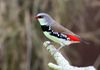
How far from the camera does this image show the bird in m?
1.13

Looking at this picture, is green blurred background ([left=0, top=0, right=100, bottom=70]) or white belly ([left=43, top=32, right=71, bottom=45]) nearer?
white belly ([left=43, top=32, right=71, bottom=45])

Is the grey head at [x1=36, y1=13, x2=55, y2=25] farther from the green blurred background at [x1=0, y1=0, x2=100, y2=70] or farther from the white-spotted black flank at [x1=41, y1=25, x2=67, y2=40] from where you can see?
the green blurred background at [x1=0, y1=0, x2=100, y2=70]

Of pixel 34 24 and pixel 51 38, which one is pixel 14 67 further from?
pixel 51 38

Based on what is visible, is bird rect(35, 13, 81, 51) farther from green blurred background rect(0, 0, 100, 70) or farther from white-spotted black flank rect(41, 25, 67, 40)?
green blurred background rect(0, 0, 100, 70)

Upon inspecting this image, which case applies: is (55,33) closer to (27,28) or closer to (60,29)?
(60,29)

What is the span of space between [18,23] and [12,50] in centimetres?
21

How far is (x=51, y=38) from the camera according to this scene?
1.15 m

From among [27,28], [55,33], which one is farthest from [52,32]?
[27,28]

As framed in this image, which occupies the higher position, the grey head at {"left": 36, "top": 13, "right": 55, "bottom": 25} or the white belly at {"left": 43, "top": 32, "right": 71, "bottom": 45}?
the grey head at {"left": 36, "top": 13, "right": 55, "bottom": 25}

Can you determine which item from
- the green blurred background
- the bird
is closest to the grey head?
the bird

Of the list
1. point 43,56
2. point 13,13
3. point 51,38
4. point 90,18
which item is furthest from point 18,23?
point 51,38

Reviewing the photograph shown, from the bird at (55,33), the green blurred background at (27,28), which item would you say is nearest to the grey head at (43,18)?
the bird at (55,33)

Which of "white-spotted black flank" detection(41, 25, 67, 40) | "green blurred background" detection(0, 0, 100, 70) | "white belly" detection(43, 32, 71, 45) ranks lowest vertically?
"green blurred background" detection(0, 0, 100, 70)

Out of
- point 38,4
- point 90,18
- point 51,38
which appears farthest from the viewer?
point 90,18
